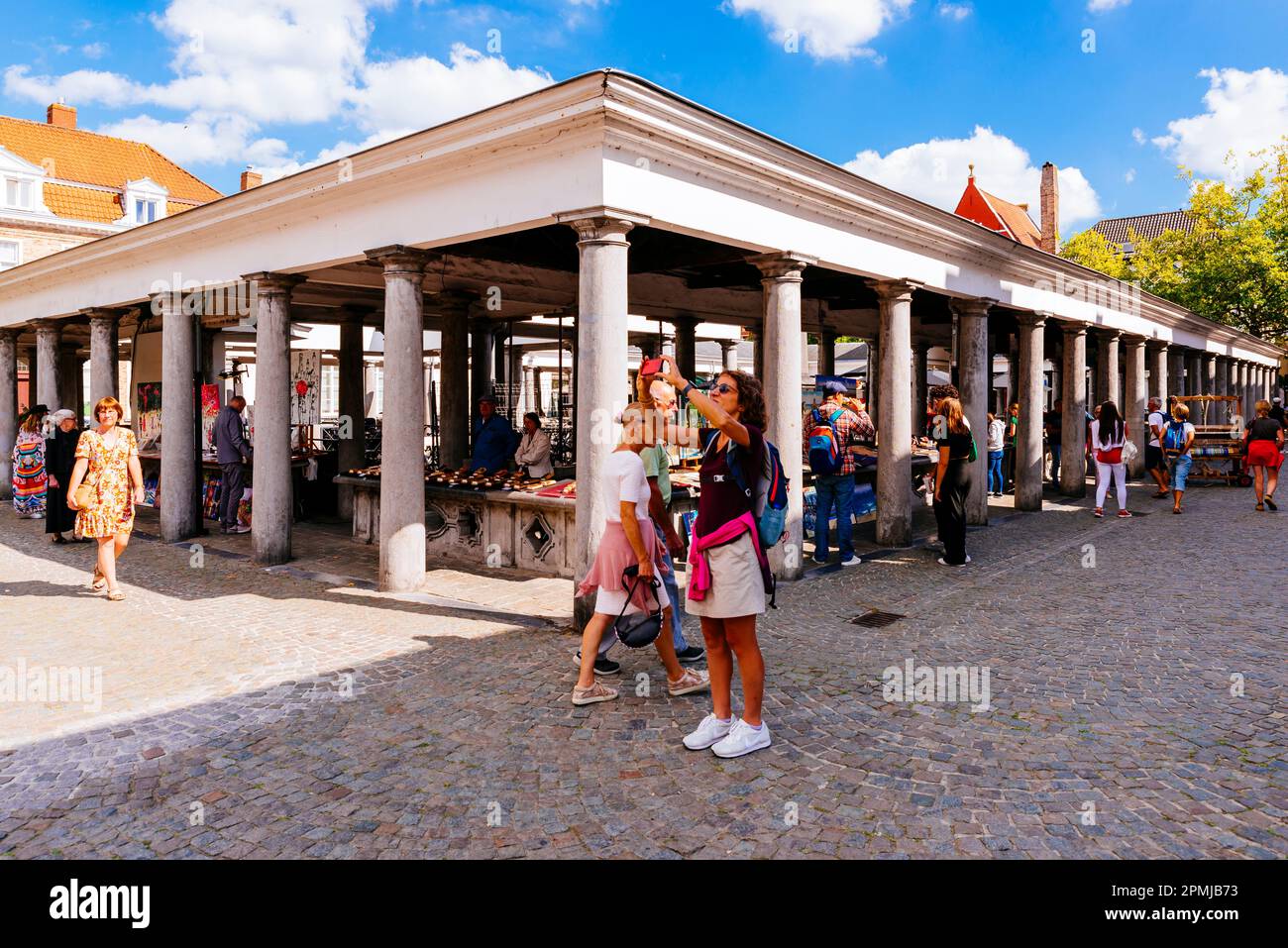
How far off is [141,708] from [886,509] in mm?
8556

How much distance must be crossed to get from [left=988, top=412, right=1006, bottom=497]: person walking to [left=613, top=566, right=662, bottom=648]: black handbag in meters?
12.3

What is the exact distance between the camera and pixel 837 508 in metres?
10.0

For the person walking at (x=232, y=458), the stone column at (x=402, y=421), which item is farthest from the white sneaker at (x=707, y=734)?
the person walking at (x=232, y=458)

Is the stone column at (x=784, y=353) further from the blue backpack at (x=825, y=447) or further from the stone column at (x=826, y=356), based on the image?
the stone column at (x=826, y=356)

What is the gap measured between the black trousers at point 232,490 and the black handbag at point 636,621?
9329mm

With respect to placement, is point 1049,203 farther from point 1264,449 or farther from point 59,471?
point 59,471

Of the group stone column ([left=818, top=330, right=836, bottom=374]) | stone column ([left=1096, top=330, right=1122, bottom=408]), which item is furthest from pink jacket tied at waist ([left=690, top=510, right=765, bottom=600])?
stone column ([left=818, top=330, right=836, bottom=374])

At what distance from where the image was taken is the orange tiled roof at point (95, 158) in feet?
118

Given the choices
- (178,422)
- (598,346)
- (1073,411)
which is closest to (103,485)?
(178,422)

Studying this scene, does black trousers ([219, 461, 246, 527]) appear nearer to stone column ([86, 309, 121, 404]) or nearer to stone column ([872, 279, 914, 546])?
stone column ([86, 309, 121, 404])

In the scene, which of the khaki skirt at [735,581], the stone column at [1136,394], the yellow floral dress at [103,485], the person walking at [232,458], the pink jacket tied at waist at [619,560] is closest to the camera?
the khaki skirt at [735,581]

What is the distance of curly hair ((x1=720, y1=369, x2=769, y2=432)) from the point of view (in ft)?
14.1

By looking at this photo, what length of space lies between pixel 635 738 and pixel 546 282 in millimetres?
8934
